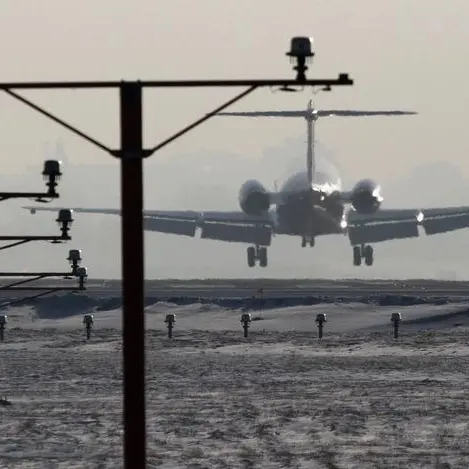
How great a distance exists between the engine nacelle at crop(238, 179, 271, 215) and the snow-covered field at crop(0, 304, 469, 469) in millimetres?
25235

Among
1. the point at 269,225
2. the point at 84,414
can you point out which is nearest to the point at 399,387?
the point at 84,414

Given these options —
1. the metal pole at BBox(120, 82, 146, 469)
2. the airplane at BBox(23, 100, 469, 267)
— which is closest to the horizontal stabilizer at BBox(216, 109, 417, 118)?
the airplane at BBox(23, 100, 469, 267)

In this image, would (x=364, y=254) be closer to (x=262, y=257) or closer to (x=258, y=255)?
(x=262, y=257)

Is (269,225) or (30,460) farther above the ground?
(269,225)

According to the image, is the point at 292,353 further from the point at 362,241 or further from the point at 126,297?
the point at 362,241

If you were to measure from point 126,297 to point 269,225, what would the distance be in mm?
97566

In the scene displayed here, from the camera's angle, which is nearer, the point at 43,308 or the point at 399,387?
the point at 399,387

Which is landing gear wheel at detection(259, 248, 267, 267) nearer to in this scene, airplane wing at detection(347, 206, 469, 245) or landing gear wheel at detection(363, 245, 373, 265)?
airplane wing at detection(347, 206, 469, 245)

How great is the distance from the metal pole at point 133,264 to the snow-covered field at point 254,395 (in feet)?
26.6

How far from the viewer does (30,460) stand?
32.6 meters

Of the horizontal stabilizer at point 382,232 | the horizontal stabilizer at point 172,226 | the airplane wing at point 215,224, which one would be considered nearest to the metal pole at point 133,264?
the airplane wing at point 215,224

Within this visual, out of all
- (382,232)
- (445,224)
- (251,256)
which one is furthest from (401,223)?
(251,256)

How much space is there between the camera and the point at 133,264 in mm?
23297

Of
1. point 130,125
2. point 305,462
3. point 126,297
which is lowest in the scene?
point 305,462
